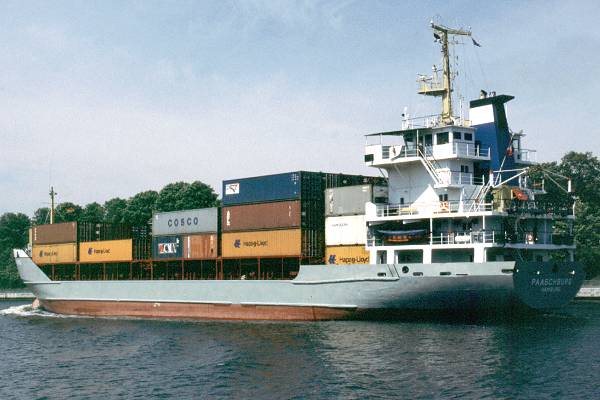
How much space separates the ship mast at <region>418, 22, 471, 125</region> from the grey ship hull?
1122cm

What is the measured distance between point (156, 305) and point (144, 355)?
19.7 m

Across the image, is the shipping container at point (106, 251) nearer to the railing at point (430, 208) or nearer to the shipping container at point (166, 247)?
the shipping container at point (166, 247)

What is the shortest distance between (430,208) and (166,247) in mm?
22865

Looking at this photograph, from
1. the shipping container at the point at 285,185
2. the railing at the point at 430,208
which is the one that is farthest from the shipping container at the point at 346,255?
the shipping container at the point at 285,185

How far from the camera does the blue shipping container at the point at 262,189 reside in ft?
156

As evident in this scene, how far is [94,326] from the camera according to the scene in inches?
2050

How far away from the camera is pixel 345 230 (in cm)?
4562

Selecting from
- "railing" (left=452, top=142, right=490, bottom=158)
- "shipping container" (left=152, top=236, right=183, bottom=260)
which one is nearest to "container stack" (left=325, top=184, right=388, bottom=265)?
"railing" (left=452, top=142, right=490, bottom=158)

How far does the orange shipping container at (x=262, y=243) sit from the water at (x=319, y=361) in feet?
15.9

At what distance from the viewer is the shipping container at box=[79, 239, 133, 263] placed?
196ft

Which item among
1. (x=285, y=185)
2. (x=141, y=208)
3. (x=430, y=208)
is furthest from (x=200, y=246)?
(x=141, y=208)

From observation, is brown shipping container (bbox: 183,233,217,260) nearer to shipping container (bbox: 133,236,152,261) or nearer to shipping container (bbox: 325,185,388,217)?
shipping container (bbox: 133,236,152,261)

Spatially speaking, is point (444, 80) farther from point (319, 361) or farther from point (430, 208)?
point (319, 361)

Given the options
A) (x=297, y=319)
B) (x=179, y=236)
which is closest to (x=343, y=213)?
(x=297, y=319)
